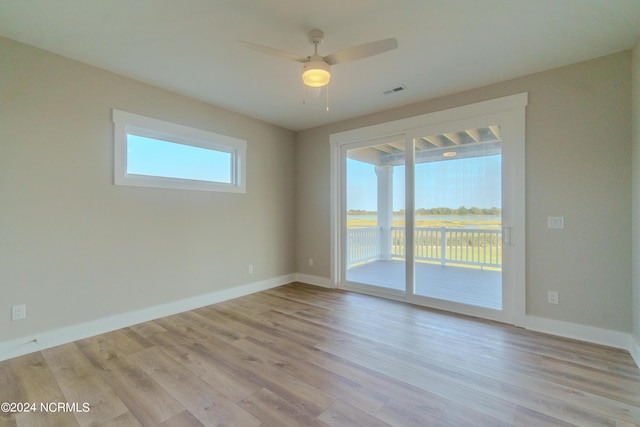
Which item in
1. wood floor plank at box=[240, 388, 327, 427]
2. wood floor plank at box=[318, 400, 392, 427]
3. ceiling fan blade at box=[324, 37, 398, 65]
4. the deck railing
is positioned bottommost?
wood floor plank at box=[240, 388, 327, 427]

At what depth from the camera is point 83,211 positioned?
2.72m

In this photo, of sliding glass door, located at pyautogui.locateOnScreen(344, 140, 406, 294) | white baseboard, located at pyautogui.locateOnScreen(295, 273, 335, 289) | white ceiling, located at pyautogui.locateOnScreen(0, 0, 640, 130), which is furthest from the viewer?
white baseboard, located at pyautogui.locateOnScreen(295, 273, 335, 289)

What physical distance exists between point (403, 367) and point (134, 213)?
10.4ft

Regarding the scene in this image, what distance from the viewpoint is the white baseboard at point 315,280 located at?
4.64 metres

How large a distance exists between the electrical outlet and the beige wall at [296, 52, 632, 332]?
4936 millimetres

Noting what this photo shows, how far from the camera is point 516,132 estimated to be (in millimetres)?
3020

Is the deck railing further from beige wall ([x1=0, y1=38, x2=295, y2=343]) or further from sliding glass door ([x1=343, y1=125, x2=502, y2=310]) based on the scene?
beige wall ([x1=0, y1=38, x2=295, y2=343])

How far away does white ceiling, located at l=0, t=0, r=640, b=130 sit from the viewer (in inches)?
78.1

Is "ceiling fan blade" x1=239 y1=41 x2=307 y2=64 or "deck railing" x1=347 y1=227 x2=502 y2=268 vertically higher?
"ceiling fan blade" x1=239 y1=41 x2=307 y2=64

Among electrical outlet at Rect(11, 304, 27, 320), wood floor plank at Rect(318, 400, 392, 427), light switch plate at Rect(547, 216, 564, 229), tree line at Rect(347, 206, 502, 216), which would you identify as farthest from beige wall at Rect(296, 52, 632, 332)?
electrical outlet at Rect(11, 304, 27, 320)

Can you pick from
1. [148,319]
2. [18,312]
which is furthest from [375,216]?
[18,312]

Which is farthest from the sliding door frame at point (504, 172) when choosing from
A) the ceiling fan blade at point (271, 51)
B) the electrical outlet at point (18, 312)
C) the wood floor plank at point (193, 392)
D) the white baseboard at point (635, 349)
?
the electrical outlet at point (18, 312)

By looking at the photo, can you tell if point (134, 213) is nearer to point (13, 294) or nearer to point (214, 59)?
point (13, 294)

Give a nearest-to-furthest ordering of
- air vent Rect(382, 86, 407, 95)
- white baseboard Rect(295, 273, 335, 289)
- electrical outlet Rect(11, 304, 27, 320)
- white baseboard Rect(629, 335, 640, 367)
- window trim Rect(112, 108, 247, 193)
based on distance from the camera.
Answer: white baseboard Rect(629, 335, 640, 367)
electrical outlet Rect(11, 304, 27, 320)
window trim Rect(112, 108, 247, 193)
air vent Rect(382, 86, 407, 95)
white baseboard Rect(295, 273, 335, 289)
